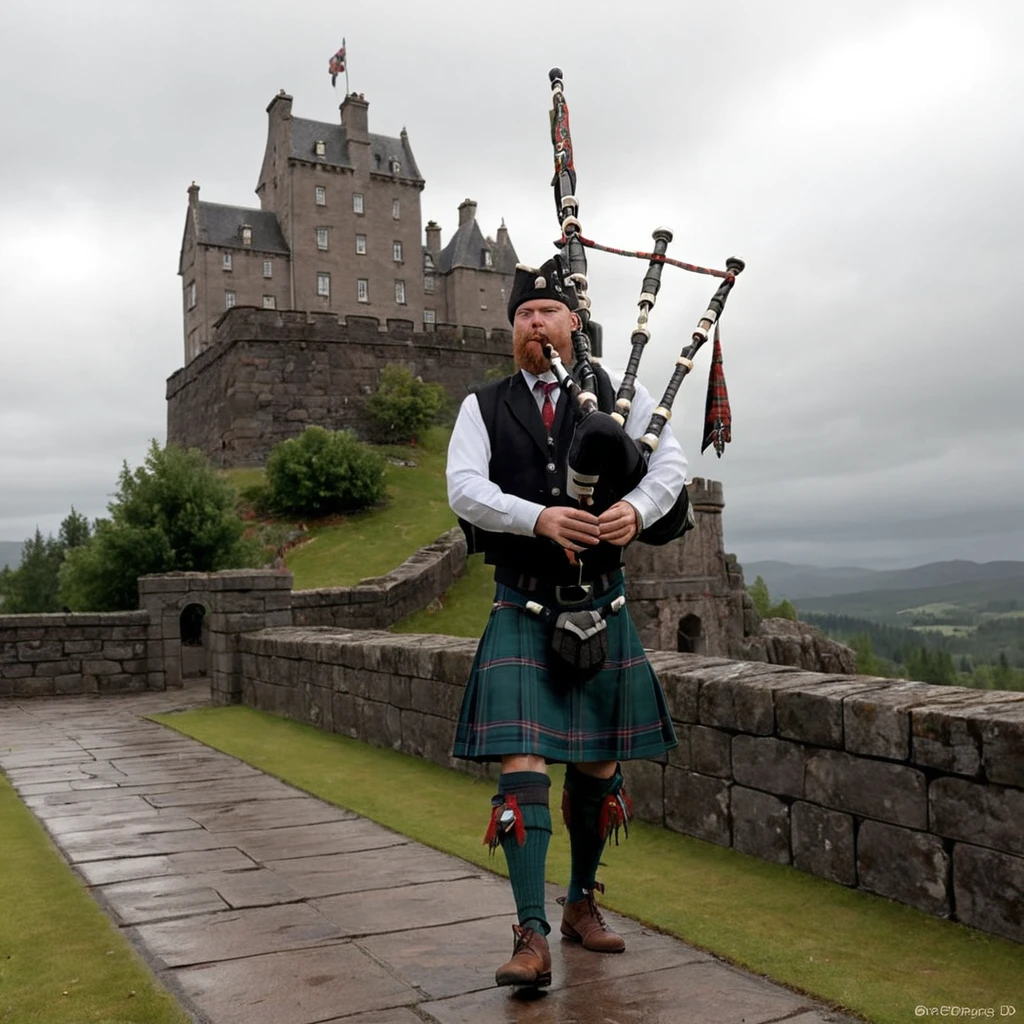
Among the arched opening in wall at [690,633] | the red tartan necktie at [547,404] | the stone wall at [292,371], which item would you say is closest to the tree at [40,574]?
the stone wall at [292,371]

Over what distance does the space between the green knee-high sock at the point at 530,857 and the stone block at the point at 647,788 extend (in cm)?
208

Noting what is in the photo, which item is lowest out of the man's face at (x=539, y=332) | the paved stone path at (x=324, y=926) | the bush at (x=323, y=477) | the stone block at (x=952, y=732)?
the paved stone path at (x=324, y=926)

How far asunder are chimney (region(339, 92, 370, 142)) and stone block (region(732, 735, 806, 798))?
169 ft

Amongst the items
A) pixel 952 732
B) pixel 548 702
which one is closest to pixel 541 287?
pixel 548 702

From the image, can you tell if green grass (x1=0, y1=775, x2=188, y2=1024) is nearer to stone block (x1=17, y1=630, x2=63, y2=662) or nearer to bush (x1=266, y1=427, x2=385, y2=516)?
stone block (x1=17, y1=630, x2=63, y2=662)

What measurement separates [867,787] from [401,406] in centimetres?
3348

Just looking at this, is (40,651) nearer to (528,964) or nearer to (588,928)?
(588,928)

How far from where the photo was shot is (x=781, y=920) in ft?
12.8

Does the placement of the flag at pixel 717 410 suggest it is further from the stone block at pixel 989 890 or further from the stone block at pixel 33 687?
the stone block at pixel 33 687

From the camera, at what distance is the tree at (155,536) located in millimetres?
21562

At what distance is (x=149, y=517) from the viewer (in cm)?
2205

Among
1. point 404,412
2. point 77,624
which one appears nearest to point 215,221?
point 404,412

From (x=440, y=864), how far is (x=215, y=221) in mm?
50205

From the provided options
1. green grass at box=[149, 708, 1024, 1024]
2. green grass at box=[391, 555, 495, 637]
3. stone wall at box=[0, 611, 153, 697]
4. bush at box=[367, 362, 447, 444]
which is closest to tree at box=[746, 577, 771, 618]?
green grass at box=[391, 555, 495, 637]
